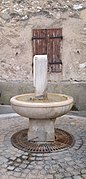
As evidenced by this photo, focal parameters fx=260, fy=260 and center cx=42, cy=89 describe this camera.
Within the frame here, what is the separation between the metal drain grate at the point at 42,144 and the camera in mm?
3850

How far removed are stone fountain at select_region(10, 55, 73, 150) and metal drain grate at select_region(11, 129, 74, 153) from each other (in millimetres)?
42

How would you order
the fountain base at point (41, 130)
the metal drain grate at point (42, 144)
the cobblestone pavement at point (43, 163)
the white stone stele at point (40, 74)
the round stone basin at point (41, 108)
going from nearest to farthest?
the cobblestone pavement at point (43, 163) < the round stone basin at point (41, 108) < the metal drain grate at point (42, 144) < the fountain base at point (41, 130) < the white stone stele at point (40, 74)

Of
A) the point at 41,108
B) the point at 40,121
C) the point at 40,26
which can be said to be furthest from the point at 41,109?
the point at 40,26

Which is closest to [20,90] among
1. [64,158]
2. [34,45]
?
[34,45]

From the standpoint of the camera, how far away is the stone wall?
6.47 meters

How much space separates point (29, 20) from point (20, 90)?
1774mm

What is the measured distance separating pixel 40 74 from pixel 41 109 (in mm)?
730

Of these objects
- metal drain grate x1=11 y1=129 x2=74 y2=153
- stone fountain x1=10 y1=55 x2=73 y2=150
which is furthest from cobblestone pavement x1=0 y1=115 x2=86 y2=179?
stone fountain x1=10 y1=55 x2=73 y2=150

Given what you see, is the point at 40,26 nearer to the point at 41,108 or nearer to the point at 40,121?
the point at 40,121

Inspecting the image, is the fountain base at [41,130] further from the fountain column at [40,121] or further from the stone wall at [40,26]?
the stone wall at [40,26]

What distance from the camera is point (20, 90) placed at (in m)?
6.56

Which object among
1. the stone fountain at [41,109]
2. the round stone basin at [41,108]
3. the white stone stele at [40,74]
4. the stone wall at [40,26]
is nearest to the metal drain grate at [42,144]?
the stone fountain at [41,109]

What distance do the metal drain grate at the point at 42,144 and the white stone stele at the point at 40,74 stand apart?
0.75 metres

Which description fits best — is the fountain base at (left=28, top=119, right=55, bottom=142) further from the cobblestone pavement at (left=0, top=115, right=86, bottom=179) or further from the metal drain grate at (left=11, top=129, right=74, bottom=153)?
the cobblestone pavement at (left=0, top=115, right=86, bottom=179)
